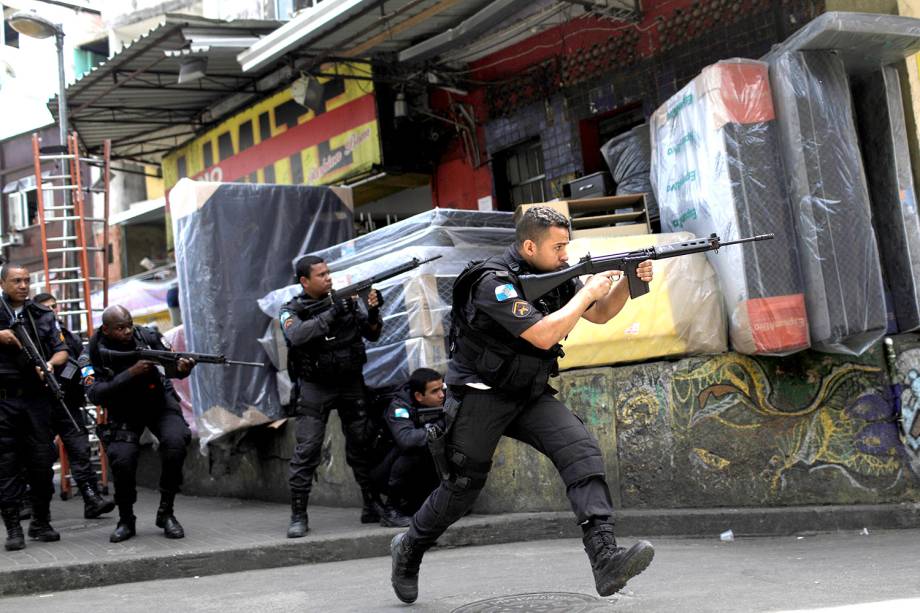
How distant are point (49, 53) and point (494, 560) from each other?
2252 centimetres

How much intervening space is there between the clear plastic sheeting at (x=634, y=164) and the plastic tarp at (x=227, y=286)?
9.99ft

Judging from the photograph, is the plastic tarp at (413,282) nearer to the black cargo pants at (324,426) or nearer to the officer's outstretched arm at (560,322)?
the black cargo pants at (324,426)

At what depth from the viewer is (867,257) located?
6117 mm

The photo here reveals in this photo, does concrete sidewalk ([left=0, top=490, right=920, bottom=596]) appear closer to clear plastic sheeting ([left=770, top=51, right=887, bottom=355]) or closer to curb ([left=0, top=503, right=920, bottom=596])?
curb ([left=0, top=503, right=920, bottom=596])

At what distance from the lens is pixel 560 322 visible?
4.03 m

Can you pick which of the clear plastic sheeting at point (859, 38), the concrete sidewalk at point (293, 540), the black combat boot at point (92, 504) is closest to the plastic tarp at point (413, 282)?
the concrete sidewalk at point (293, 540)

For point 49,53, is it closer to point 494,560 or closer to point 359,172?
point 359,172

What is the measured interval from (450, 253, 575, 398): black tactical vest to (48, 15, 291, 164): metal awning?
269 inches

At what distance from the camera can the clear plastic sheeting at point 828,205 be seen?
6.04 metres

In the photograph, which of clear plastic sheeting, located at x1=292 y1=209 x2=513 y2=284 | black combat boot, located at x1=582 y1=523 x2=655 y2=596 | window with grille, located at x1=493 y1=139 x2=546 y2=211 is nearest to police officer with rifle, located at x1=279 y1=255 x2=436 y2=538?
clear plastic sheeting, located at x1=292 y1=209 x2=513 y2=284

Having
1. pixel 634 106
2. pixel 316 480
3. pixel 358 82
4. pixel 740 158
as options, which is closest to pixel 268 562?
pixel 316 480

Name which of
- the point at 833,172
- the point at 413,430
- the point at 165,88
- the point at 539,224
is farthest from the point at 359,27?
the point at 539,224

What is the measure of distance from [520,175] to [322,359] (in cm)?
522

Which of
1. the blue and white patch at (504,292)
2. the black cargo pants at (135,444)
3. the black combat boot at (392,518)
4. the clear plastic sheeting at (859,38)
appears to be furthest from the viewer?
the black combat boot at (392,518)
